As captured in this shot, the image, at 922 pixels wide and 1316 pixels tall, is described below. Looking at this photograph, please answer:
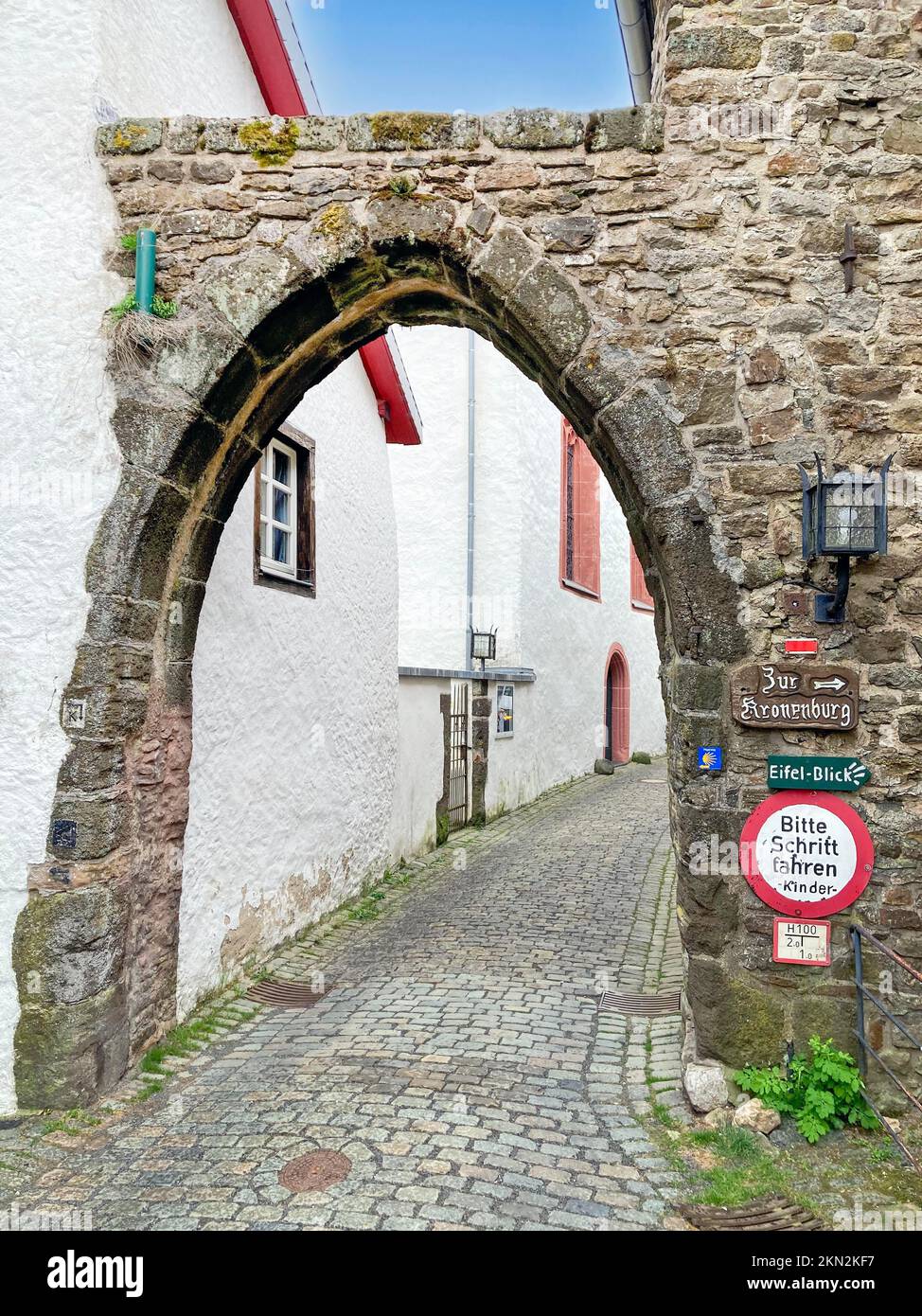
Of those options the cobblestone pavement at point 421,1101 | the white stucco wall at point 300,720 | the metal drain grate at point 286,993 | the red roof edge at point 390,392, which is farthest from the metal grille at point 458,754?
the metal drain grate at point 286,993

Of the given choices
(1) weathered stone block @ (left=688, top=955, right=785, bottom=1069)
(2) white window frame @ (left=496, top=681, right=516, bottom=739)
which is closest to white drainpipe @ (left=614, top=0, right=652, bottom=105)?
(1) weathered stone block @ (left=688, top=955, right=785, bottom=1069)

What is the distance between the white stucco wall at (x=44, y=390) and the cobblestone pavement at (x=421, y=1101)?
32.9 inches

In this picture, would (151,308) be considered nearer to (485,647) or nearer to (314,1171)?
(314,1171)

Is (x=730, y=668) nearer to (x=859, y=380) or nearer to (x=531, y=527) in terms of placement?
(x=859, y=380)

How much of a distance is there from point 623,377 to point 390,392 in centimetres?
459

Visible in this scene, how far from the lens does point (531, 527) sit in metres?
13.0

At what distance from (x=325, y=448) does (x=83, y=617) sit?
11.0 feet

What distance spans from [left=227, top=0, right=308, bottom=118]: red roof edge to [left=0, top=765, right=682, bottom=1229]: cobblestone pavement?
526 cm

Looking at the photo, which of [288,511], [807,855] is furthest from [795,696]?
[288,511]

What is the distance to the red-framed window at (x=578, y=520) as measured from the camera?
14.8m

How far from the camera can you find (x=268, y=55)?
20.0ft

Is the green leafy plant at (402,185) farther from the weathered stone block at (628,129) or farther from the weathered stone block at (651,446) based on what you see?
the weathered stone block at (651,446)

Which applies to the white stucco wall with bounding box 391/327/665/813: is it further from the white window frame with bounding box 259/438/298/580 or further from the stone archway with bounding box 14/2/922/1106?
the stone archway with bounding box 14/2/922/1106

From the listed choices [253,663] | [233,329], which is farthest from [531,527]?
[233,329]
